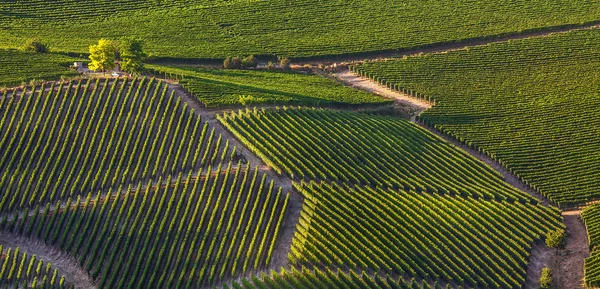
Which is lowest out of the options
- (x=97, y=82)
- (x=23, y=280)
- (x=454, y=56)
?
(x=23, y=280)

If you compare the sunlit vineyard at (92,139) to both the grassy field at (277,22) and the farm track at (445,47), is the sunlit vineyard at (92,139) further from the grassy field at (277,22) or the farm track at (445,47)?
the farm track at (445,47)

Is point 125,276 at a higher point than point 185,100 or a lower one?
lower

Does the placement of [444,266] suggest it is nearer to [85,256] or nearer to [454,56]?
[85,256]

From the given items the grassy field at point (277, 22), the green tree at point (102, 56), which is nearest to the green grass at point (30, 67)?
the green tree at point (102, 56)

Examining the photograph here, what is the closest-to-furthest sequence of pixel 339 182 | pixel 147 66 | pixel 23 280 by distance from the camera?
pixel 23 280 → pixel 339 182 → pixel 147 66

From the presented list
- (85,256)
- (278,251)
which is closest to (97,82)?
(85,256)

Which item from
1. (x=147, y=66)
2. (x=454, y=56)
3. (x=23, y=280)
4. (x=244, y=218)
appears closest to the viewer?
(x=23, y=280)

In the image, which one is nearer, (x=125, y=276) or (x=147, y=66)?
(x=125, y=276)
